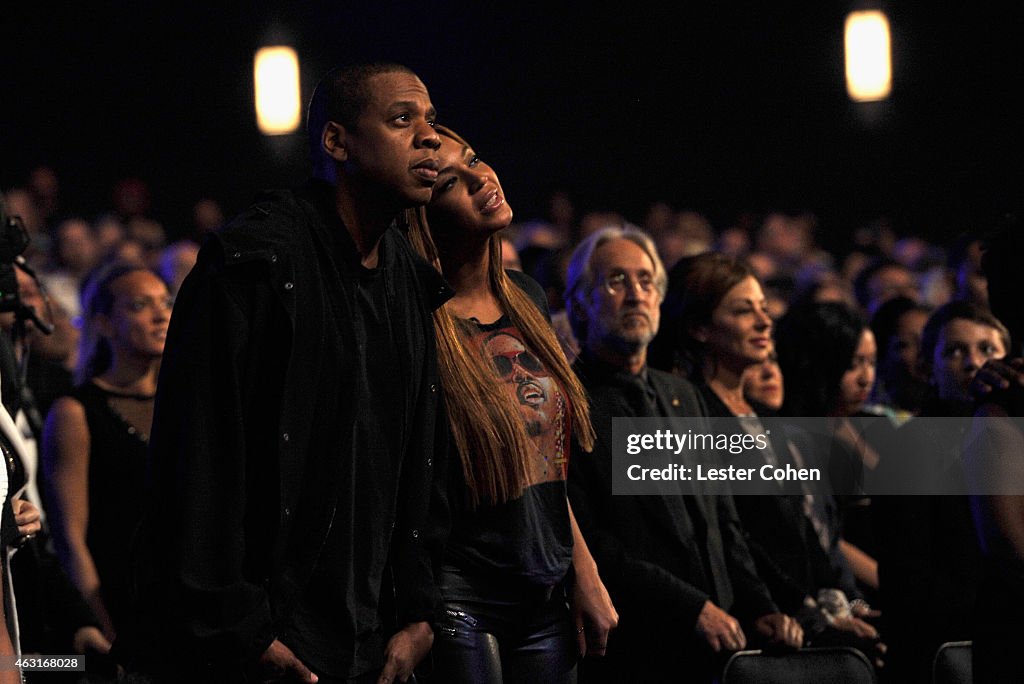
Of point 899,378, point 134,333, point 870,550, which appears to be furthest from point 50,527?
point 899,378

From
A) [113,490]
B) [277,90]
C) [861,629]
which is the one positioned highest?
[277,90]

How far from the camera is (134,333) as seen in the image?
15.2 ft

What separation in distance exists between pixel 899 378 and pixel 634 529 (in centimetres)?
231

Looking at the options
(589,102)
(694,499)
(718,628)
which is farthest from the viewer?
(589,102)

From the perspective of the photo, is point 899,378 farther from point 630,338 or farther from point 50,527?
point 50,527

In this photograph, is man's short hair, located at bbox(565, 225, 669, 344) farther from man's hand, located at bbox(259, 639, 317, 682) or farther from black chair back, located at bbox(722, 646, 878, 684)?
man's hand, located at bbox(259, 639, 317, 682)

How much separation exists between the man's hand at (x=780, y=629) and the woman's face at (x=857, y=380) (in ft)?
4.39

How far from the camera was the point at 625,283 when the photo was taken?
171 inches

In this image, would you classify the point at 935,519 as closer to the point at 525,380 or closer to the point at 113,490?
the point at 525,380

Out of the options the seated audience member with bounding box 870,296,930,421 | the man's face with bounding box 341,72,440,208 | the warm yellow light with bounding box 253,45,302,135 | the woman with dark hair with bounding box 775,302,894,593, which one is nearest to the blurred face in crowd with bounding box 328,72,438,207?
the man's face with bounding box 341,72,440,208

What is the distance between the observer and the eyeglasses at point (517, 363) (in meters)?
3.24

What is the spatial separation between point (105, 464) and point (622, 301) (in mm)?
1693

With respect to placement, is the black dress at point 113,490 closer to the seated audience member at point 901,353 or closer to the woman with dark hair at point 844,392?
the woman with dark hair at point 844,392

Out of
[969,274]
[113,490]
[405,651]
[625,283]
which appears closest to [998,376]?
[625,283]
